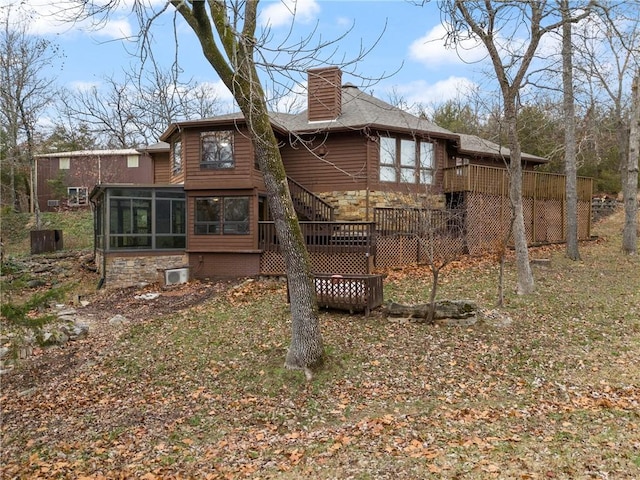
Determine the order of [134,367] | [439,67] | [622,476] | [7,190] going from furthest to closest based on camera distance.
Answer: [7,190]
[439,67]
[134,367]
[622,476]

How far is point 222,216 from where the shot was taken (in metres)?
13.3

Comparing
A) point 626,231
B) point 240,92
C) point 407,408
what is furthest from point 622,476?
point 626,231

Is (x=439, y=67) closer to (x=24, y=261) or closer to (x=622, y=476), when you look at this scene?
(x=622, y=476)

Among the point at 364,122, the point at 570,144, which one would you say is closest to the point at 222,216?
the point at 364,122

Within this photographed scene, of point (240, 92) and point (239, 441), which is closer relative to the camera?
point (239, 441)

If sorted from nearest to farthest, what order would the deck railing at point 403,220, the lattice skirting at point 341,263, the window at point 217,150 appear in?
the lattice skirting at point 341,263
the deck railing at point 403,220
the window at point 217,150

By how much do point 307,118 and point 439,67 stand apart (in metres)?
5.29

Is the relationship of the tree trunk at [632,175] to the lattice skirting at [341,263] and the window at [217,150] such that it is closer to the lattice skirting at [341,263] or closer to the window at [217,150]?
the lattice skirting at [341,263]

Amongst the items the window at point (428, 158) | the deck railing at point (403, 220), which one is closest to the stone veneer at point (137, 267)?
the deck railing at point (403, 220)

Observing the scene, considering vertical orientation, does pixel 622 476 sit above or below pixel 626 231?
below

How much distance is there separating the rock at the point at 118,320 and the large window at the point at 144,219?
4.36 meters

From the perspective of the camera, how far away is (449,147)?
16.0 meters

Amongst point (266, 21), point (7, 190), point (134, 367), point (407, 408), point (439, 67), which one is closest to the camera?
point (407, 408)

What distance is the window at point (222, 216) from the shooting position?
42.9 ft
